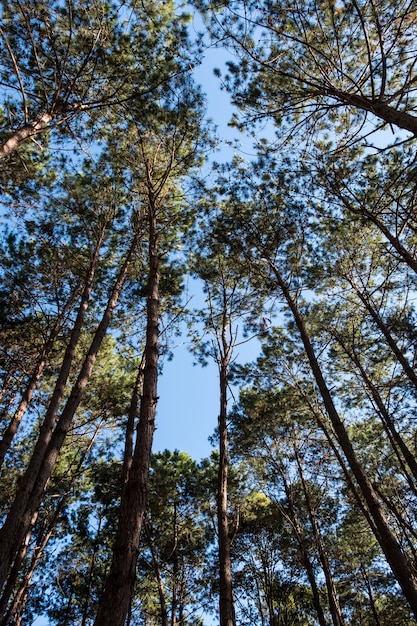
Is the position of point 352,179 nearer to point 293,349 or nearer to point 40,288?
point 293,349

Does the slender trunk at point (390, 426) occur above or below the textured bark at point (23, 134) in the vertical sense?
below

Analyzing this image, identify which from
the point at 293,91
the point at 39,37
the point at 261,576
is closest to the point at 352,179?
the point at 293,91

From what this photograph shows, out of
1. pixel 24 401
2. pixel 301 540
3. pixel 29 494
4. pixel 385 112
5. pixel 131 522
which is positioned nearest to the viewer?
pixel 131 522

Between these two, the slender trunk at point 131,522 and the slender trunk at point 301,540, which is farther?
the slender trunk at point 301,540

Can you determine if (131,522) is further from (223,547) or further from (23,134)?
(23,134)

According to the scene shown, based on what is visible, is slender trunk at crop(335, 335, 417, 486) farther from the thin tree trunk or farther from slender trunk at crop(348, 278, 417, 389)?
the thin tree trunk

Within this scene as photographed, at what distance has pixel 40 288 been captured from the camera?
9227 mm

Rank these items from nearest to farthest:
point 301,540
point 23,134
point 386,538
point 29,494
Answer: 1. point 386,538
2. point 29,494
3. point 23,134
4. point 301,540

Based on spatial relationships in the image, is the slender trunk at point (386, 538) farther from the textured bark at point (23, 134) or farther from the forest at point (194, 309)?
the textured bark at point (23, 134)

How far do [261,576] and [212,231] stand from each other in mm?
10226

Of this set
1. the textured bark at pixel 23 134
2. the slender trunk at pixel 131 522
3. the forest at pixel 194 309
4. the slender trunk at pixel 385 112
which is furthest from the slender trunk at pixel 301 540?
the textured bark at pixel 23 134

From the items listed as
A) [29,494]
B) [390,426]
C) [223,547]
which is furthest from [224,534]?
[390,426]

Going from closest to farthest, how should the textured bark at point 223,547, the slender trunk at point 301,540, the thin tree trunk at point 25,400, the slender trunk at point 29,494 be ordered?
the slender trunk at point 29,494, the textured bark at point 223,547, the thin tree trunk at point 25,400, the slender trunk at point 301,540

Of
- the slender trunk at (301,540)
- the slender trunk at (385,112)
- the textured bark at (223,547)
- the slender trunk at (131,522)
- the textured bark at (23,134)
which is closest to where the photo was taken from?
the slender trunk at (131,522)
